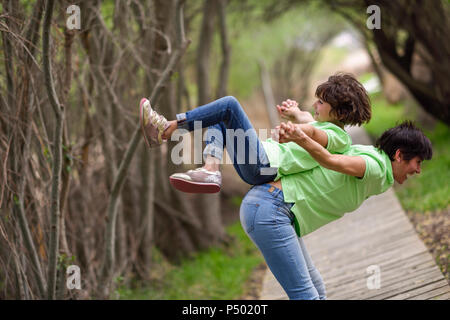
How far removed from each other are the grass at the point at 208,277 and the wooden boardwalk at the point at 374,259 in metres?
0.97

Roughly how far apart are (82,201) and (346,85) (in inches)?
154

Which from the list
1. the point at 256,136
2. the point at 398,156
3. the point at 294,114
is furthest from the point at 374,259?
the point at 256,136

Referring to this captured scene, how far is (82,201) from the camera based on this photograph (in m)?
5.92

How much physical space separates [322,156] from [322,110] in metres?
0.37

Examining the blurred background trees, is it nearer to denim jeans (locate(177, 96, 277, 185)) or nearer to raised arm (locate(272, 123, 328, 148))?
denim jeans (locate(177, 96, 277, 185))

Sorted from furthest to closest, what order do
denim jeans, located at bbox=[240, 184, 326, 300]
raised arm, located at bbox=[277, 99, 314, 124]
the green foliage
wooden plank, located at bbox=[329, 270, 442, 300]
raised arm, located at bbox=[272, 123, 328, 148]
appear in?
the green foliage, wooden plank, located at bbox=[329, 270, 442, 300], raised arm, located at bbox=[277, 99, 314, 124], denim jeans, located at bbox=[240, 184, 326, 300], raised arm, located at bbox=[272, 123, 328, 148]

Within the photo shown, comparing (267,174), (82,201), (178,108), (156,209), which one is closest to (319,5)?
(178,108)

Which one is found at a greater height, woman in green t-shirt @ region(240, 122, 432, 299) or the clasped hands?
the clasped hands

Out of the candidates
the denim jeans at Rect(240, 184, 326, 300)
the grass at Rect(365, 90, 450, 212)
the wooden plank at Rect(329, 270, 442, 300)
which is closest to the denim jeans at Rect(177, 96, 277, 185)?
the denim jeans at Rect(240, 184, 326, 300)

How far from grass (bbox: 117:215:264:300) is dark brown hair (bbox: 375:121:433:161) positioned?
3644 mm

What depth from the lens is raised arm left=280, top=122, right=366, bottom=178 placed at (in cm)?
243

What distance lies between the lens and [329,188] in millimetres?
2781

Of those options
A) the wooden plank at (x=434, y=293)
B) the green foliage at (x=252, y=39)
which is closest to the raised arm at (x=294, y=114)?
the wooden plank at (x=434, y=293)
